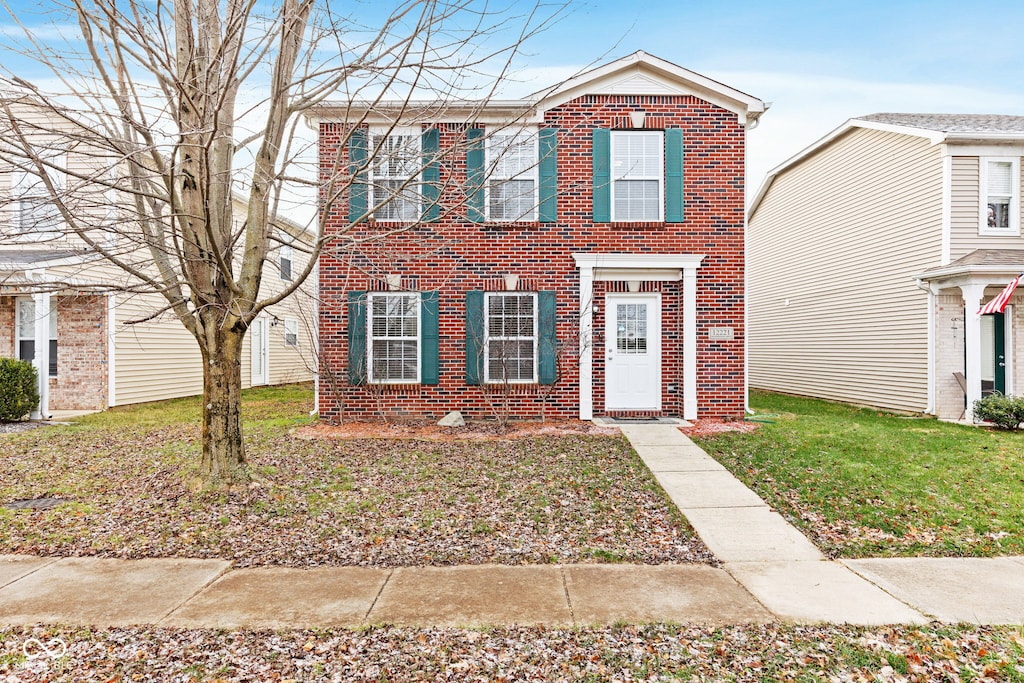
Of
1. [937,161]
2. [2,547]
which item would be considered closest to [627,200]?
[937,161]

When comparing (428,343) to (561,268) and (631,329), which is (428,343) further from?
(631,329)

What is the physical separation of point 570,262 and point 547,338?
1.41m

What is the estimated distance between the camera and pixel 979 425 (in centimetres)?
1054

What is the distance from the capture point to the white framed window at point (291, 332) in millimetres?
20245

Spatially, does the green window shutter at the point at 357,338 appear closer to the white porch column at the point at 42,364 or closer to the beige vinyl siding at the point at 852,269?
the white porch column at the point at 42,364

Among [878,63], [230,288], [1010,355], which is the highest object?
[878,63]

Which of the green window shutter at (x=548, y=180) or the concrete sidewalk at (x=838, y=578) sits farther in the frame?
the green window shutter at (x=548, y=180)

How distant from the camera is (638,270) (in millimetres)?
10289

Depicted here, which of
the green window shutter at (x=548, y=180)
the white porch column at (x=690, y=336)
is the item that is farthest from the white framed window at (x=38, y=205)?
the white porch column at (x=690, y=336)

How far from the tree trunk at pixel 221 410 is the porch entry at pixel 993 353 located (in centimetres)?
1331

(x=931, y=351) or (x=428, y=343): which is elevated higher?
(x=428, y=343)

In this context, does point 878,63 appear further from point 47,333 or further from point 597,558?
point 47,333

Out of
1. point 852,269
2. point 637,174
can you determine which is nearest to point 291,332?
point 637,174

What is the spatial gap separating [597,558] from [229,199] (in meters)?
5.02
